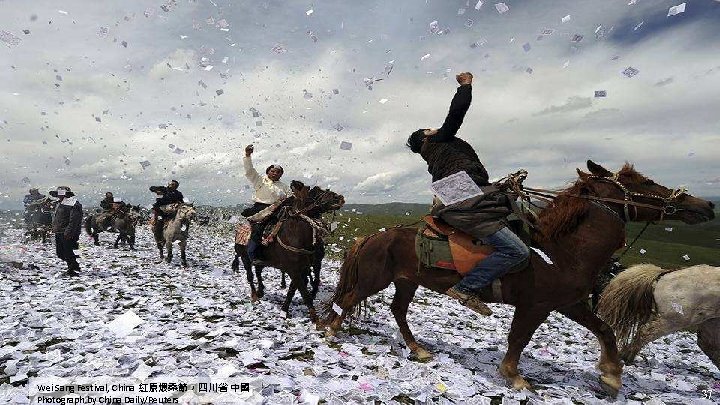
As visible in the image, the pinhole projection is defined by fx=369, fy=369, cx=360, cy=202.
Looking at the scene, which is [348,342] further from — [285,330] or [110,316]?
[110,316]

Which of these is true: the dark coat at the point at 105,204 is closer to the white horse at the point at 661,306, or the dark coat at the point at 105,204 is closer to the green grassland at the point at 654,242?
the green grassland at the point at 654,242

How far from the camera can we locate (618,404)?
5570 millimetres

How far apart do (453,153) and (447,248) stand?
157cm

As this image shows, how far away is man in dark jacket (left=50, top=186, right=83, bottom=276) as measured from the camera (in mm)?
13250

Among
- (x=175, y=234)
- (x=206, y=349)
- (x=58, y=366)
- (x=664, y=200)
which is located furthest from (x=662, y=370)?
(x=175, y=234)

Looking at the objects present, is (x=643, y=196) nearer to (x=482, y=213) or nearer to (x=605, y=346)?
(x=482, y=213)

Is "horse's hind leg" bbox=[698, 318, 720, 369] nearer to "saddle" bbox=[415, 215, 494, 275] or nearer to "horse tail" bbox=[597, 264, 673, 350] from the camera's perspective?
"horse tail" bbox=[597, 264, 673, 350]

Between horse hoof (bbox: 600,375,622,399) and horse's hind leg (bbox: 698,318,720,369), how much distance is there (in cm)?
250

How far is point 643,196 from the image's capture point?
545 centimetres

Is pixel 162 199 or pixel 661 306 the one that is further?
pixel 162 199

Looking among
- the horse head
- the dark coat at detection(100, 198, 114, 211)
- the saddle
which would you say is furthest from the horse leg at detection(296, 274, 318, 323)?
the dark coat at detection(100, 198, 114, 211)

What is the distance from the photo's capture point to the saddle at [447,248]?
5969mm

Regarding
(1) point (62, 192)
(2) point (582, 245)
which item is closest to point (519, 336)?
(2) point (582, 245)

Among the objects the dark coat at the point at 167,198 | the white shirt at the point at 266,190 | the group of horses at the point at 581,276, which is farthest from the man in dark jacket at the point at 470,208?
the dark coat at the point at 167,198
